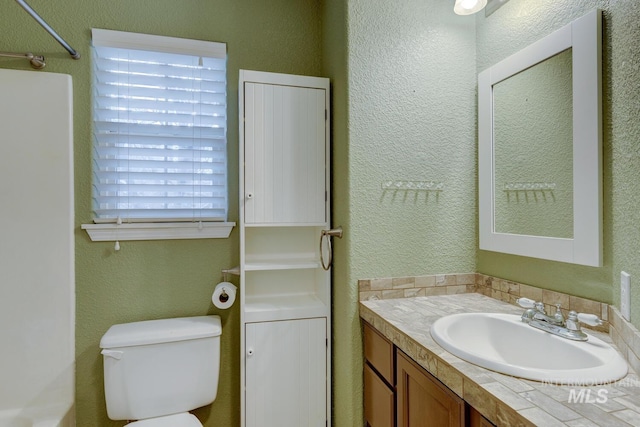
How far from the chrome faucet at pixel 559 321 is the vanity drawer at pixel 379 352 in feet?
1.60

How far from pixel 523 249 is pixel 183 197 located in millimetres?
1618

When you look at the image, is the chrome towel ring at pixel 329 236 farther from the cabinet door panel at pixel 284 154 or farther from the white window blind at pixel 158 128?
the white window blind at pixel 158 128

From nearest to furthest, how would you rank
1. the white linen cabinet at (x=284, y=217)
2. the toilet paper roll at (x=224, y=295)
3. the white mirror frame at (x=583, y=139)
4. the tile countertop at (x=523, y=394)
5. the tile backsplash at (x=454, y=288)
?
the tile countertop at (x=523, y=394)
the white mirror frame at (x=583, y=139)
the tile backsplash at (x=454, y=288)
the white linen cabinet at (x=284, y=217)
the toilet paper roll at (x=224, y=295)

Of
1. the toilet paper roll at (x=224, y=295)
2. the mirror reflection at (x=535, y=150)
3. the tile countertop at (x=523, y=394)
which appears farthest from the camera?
the toilet paper roll at (x=224, y=295)

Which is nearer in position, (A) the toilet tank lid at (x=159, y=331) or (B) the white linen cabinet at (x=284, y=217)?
(A) the toilet tank lid at (x=159, y=331)

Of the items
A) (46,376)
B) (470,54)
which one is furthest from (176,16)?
(46,376)

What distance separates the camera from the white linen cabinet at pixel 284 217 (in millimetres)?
1625

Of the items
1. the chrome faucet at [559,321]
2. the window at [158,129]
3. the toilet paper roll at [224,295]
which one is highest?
the window at [158,129]

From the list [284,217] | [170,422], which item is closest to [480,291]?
[284,217]

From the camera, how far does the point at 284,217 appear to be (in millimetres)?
1692

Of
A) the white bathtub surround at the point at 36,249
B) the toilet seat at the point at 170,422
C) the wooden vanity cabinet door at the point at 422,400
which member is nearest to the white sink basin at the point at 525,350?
the wooden vanity cabinet door at the point at 422,400

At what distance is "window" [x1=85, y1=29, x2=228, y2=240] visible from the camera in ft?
→ 5.62

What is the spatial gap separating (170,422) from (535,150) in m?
1.89

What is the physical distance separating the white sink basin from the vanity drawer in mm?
244
